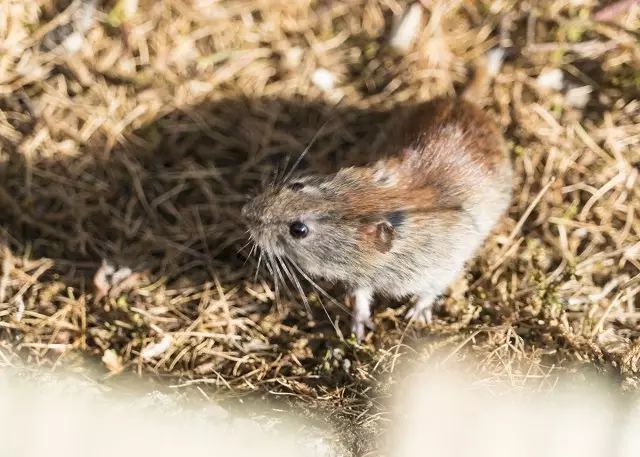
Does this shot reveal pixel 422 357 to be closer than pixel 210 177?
Yes

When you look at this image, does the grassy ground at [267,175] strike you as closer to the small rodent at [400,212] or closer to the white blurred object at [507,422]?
the white blurred object at [507,422]

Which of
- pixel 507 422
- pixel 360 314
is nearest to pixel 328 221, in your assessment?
pixel 360 314

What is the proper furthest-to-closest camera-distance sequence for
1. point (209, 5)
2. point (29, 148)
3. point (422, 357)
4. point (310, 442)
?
point (209, 5)
point (29, 148)
point (422, 357)
point (310, 442)

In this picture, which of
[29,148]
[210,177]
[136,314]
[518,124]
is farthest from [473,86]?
[29,148]

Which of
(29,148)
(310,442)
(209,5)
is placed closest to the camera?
(310,442)

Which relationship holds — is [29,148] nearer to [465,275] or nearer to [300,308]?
[300,308]

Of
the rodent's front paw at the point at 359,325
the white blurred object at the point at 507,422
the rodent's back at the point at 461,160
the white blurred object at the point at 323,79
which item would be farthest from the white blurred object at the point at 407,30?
the white blurred object at the point at 507,422
